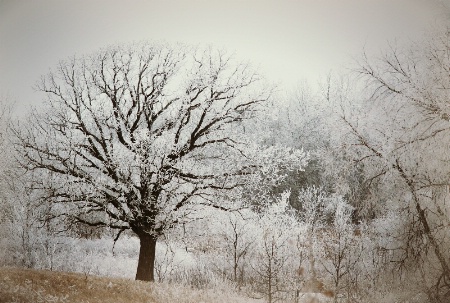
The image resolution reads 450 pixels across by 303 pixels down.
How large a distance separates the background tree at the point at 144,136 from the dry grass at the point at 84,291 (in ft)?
3.76

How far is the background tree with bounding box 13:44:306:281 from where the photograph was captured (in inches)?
347

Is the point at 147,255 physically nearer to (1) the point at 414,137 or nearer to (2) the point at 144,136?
(2) the point at 144,136

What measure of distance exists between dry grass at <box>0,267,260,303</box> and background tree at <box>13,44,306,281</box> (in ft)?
3.76

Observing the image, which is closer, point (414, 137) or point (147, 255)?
point (414, 137)

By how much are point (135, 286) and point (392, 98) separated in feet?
21.4

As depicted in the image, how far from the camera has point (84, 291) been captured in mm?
7484

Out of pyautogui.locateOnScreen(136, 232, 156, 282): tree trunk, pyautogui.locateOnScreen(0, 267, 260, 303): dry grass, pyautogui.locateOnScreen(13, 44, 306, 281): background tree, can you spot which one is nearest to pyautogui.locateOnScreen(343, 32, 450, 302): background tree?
pyautogui.locateOnScreen(13, 44, 306, 281): background tree

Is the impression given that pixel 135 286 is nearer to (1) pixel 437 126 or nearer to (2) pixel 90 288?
(2) pixel 90 288

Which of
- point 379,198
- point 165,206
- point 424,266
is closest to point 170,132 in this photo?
point 165,206

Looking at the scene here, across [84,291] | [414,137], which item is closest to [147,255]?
[84,291]

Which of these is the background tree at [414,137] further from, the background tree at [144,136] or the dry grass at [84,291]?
the dry grass at [84,291]

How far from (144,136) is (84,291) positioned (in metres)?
3.39

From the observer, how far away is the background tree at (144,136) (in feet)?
28.9

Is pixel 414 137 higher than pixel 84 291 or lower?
higher
